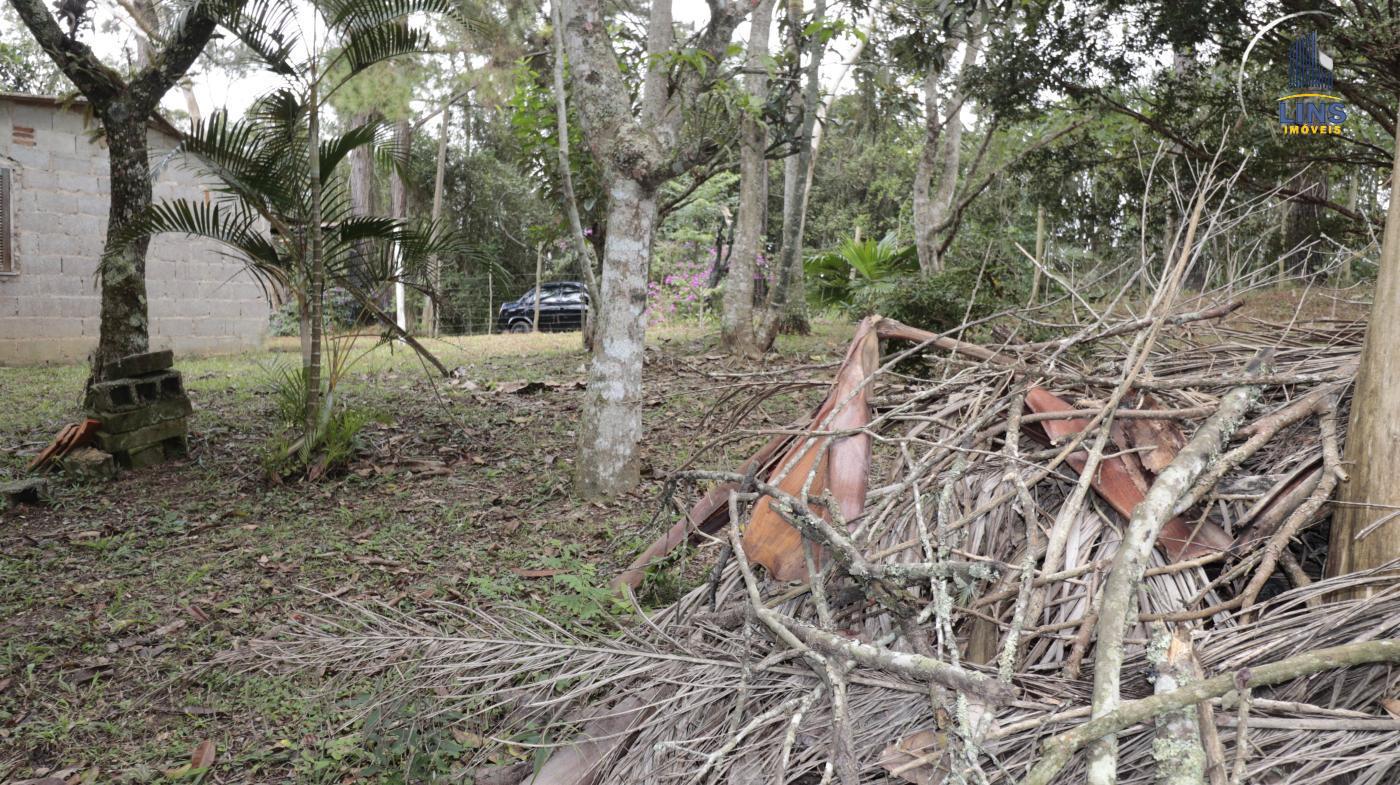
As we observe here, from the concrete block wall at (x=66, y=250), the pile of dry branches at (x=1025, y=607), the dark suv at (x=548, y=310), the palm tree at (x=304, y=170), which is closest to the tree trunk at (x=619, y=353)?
the palm tree at (x=304, y=170)

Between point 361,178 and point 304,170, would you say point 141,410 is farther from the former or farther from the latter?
point 361,178

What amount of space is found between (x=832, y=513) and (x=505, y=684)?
0.92m

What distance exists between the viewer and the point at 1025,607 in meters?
1.39

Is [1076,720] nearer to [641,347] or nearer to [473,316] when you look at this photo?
[641,347]

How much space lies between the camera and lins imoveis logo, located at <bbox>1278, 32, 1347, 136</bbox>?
6688 millimetres

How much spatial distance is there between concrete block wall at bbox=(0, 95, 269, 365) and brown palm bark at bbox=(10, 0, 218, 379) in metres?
3.56

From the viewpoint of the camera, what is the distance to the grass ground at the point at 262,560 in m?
3.21

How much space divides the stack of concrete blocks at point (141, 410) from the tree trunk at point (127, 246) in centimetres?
42

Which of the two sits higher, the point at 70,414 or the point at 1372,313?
the point at 1372,313

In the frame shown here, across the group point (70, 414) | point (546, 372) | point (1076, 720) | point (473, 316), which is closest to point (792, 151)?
point (546, 372)

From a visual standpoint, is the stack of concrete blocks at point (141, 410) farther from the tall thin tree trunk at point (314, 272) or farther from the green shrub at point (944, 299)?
the green shrub at point (944, 299)

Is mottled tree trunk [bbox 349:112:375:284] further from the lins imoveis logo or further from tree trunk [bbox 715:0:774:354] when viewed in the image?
the lins imoveis logo

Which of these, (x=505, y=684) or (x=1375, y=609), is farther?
(x=505, y=684)

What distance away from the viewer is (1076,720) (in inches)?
49.0
